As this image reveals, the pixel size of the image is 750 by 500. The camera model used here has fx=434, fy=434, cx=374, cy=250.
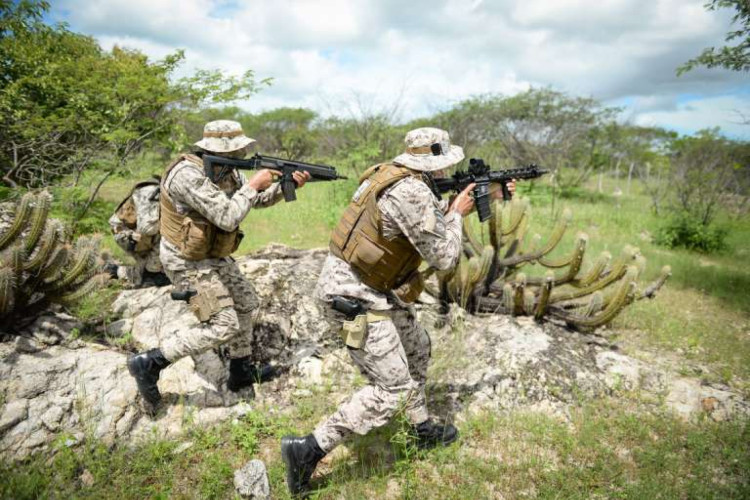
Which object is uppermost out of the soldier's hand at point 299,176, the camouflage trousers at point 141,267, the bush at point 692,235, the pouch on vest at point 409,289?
the soldier's hand at point 299,176

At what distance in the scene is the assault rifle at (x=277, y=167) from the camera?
114 inches

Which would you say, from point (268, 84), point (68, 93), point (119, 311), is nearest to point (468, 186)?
point (119, 311)

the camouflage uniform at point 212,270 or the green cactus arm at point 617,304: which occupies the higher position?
the camouflage uniform at point 212,270

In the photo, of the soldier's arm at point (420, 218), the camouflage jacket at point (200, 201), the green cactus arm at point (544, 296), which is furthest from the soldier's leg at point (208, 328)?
the green cactus arm at point (544, 296)

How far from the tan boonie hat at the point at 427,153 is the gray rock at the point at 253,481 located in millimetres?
1835

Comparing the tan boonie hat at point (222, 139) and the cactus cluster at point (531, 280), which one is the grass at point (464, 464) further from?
the tan boonie hat at point (222, 139)

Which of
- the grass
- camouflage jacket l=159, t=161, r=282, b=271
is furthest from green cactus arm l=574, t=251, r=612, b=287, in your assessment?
camouflage jacket l=159, t=161, r=282, b=271

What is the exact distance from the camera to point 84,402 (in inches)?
109

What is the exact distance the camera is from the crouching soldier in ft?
13.3

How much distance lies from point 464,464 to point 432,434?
25 cm

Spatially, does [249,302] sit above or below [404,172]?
below

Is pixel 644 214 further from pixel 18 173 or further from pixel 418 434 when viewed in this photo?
pixel 18 173

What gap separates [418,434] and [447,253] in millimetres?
1076

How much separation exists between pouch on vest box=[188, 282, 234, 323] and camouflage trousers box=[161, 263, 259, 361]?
0.07ft
